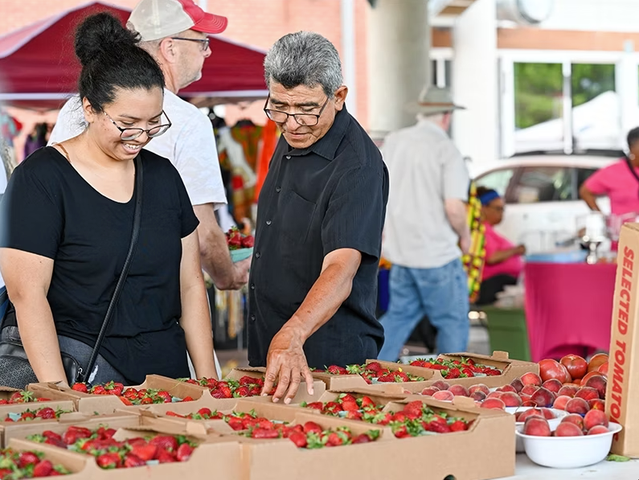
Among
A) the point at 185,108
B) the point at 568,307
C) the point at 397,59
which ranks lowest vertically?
the point at 568,307

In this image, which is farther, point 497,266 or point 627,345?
point 497,266

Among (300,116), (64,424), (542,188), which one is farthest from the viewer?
(542,188)

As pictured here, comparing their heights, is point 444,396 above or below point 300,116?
below

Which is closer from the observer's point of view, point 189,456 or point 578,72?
point 189,456

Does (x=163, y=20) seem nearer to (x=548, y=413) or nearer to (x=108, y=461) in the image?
(x=548, y=413)

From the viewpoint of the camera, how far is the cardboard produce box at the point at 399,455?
1675 millimetres

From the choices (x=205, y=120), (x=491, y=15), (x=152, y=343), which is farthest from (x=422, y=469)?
(x=491, y=15)

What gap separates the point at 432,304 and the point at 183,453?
4036mm

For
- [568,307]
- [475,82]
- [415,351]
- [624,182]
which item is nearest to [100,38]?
[568,307]

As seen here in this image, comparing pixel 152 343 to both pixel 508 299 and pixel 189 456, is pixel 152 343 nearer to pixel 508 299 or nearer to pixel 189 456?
pixel 189 456

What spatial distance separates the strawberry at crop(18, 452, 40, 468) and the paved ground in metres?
5.31

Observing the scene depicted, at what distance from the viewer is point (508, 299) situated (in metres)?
6.20

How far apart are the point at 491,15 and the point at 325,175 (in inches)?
497

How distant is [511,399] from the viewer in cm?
221
